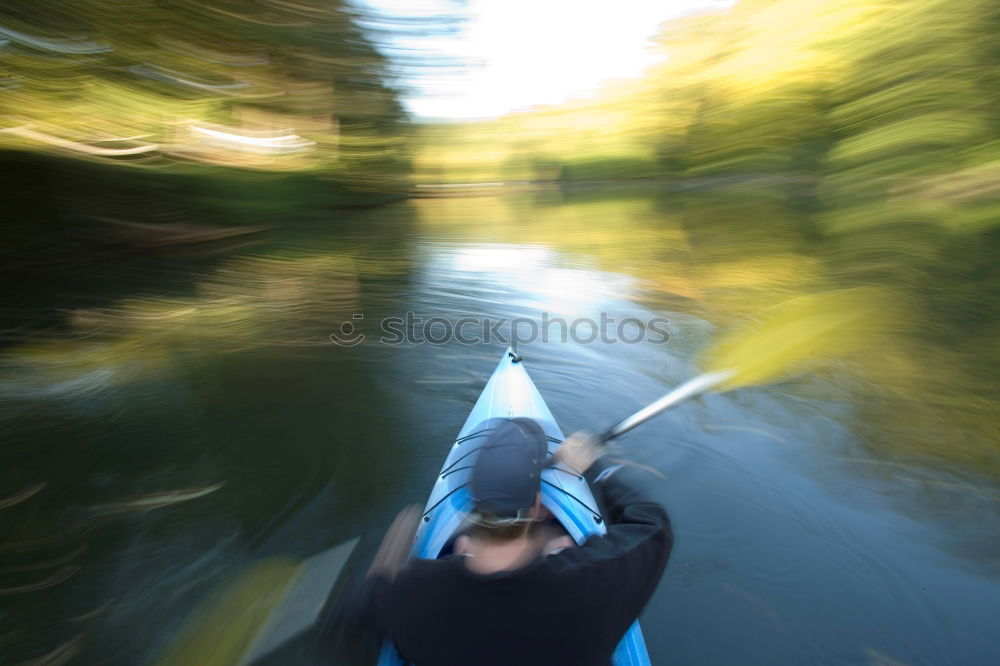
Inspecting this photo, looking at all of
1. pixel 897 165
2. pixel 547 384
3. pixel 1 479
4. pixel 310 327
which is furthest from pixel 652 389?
pixel 897 165

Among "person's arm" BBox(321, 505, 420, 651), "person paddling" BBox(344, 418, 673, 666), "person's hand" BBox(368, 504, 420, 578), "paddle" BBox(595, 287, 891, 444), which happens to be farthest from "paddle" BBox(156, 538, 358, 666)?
"paddle" BBox(595, 287, 891, 444)

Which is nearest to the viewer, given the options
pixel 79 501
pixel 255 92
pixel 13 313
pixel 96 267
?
pixel 79 501

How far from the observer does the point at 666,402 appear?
8.91 feet

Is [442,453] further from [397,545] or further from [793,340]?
[793,340]

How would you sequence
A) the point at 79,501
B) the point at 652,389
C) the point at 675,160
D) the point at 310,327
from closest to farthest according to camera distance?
1. the point at 79,501
2. the point at 652,389
3. the point at 310,327
4. the point at 675,160

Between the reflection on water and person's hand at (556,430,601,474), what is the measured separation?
1.93ft

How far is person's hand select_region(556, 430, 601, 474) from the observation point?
2.14m

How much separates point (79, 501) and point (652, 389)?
3646mm

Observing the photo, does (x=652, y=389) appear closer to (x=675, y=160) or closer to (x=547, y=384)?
(x=547, y=384)

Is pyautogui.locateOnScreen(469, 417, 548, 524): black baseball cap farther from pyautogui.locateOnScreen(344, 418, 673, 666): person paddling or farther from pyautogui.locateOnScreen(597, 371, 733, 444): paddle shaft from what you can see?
pyautogui.locateOnScreen(597, 371, 733, 444): paddle shaft

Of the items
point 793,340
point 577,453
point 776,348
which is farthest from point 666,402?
point 793,340

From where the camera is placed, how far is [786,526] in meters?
2.54

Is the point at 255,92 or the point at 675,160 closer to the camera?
the point at 255,92

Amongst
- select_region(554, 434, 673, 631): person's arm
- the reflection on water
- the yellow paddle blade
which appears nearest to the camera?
select_region(554, 434, 673, 631): person's arm
